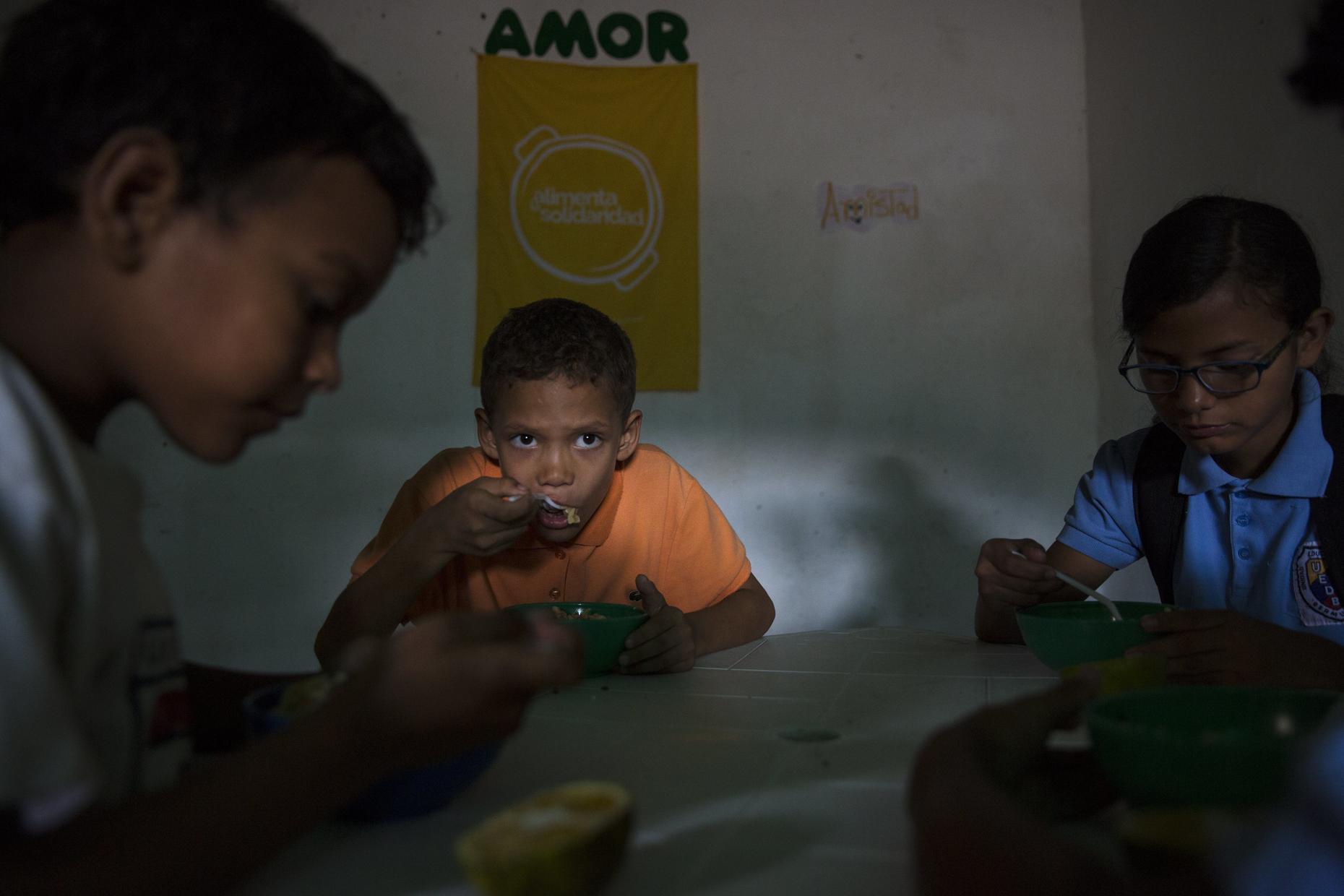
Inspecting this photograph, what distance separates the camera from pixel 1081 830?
573 millimetres

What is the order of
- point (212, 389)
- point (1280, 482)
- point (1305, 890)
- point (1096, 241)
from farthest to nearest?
point (1096, 241), point (1280, 482), point (212, 389), point (1305, 890)

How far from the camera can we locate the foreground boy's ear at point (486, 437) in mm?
1493

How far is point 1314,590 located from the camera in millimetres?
1247

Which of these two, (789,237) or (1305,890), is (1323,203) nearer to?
(789,237)

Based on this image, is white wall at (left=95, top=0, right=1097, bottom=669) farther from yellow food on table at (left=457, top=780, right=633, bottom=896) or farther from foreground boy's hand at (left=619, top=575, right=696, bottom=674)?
yellow food on table at (left=457, top=780, right=633, bottom=896)

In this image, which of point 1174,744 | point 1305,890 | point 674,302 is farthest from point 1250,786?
point 674,302

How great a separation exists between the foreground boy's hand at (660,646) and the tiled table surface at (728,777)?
28 millimetres

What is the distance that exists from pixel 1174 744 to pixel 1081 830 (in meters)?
0.09

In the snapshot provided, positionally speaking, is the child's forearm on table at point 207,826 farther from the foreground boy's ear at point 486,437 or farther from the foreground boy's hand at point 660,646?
the foreground boy's ear at point 486,437

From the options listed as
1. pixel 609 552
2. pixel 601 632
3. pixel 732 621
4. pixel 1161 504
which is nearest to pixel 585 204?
pixel 609 552

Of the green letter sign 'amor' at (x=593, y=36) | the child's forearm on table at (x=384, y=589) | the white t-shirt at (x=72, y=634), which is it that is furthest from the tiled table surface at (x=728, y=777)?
the green letter sign 'amor' at (x=593, y=36)

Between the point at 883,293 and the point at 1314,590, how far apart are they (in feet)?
→ 6.14

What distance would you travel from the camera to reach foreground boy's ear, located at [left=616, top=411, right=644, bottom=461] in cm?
159

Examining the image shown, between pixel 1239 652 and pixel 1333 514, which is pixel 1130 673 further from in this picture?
pixel 1333 514
